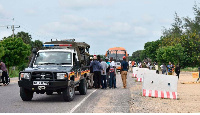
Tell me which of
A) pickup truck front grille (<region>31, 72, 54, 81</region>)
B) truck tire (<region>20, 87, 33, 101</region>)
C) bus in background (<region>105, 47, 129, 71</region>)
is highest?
bus in background (<region>105, 47, 129, 71</region>)

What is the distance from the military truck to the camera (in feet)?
42.4

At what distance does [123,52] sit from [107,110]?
43215 mm

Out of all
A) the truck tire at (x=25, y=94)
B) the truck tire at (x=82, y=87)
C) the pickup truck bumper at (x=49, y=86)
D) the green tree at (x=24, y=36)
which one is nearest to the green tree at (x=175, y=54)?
the green tree at (x=24, y=36)

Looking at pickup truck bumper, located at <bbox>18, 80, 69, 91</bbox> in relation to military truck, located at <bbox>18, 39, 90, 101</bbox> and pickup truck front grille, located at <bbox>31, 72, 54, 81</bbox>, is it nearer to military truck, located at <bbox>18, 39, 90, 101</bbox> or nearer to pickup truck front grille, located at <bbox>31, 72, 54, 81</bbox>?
military truck, located at <bbox>18, 39, 90, 101</bbox>

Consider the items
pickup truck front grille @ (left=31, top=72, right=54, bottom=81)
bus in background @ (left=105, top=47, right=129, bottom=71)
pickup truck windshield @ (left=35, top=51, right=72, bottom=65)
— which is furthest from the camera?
bus in background @ (left=105, top=47, right=129, bottom=71)

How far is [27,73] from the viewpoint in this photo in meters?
13.1

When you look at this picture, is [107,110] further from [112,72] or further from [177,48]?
[177,48]

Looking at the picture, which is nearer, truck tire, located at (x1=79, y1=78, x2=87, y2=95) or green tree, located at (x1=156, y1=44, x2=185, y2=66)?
truck tire, located at (x1=79, y1=78, x2=87, y2=95)

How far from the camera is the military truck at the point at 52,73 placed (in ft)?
42.4

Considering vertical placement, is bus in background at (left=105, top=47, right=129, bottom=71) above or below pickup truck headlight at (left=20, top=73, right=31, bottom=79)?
above

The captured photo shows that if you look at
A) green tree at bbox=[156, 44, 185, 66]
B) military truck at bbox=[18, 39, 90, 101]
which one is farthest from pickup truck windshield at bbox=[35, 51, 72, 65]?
green tree at bbox=[156, 44, 185, 66]

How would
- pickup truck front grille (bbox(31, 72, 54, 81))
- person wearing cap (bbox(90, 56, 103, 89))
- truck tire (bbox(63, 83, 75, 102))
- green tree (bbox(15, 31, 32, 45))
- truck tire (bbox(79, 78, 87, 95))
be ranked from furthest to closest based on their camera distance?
green tree (bbox(15, 31, 32, 45)) → person wearing cap (bbox(90, 56, 103, 89)) → truck tire (bbox(79, 78, 87, 95)) → truck tire (bbox(63, 83, 75, 102)) → pickup truck front grille (bbox(31, 72, 54, 81))

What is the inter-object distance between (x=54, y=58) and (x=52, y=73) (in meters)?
1.73

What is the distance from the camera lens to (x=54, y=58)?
1454 cm
